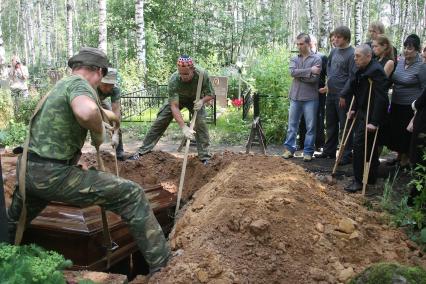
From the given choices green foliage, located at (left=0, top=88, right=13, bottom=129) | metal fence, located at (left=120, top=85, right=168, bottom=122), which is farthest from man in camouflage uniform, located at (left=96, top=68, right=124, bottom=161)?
green foliage, located at (left=0, top=88, right=13, bottom=129)

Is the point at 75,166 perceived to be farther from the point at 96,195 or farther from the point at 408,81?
the point at 408,81

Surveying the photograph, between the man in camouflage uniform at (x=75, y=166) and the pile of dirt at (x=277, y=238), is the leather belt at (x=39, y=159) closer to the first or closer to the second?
the man in camouflage uniform at (x=75, y=166)

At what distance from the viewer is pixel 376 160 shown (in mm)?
6129

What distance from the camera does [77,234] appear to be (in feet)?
13.4

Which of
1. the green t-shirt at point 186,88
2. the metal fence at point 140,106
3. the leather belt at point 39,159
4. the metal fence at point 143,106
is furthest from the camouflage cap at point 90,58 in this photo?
the metal fence at point 140,106

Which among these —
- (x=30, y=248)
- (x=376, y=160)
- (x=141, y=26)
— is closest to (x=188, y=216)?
(x=30, y=248)

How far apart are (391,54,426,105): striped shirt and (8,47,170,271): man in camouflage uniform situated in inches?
161

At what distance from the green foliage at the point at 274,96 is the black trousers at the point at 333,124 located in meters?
1.72

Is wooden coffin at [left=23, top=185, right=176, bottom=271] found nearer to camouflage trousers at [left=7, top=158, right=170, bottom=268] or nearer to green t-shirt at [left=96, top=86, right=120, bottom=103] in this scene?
camouflage trousers at [left=7, top=158, right=170, bottom=268]

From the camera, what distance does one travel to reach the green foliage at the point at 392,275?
111 inches

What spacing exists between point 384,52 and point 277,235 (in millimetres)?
3755

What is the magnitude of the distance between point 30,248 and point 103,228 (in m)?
0.90

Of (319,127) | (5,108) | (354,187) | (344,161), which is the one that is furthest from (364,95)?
(5,108)

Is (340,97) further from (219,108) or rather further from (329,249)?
(219,108)
